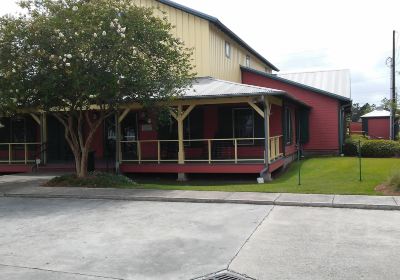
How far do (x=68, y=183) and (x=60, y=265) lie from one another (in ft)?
29.4

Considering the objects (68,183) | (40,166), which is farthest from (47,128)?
(68,183)

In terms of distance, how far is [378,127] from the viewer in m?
45.2

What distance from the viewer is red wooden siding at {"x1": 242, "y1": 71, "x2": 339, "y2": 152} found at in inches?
955

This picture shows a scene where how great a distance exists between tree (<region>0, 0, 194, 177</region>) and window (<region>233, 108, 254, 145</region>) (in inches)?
232

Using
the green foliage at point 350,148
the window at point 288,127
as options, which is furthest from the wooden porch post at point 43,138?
the green foliage at point 350,148

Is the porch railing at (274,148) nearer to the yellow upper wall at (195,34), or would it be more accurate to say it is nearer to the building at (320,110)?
the yellow upper wall at (195,34)

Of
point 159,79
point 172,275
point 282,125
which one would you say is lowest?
point 172,275

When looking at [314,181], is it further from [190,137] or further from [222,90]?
[190,137]

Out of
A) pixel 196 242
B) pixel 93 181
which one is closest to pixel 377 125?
pixel 93 181

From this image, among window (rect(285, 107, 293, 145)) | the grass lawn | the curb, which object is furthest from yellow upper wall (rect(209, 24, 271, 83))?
the curb

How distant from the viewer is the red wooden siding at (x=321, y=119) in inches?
955

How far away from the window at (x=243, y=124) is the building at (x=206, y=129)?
4 cm

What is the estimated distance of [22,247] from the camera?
23.8 ft

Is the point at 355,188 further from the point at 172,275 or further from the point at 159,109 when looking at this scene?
the point at 172,275
